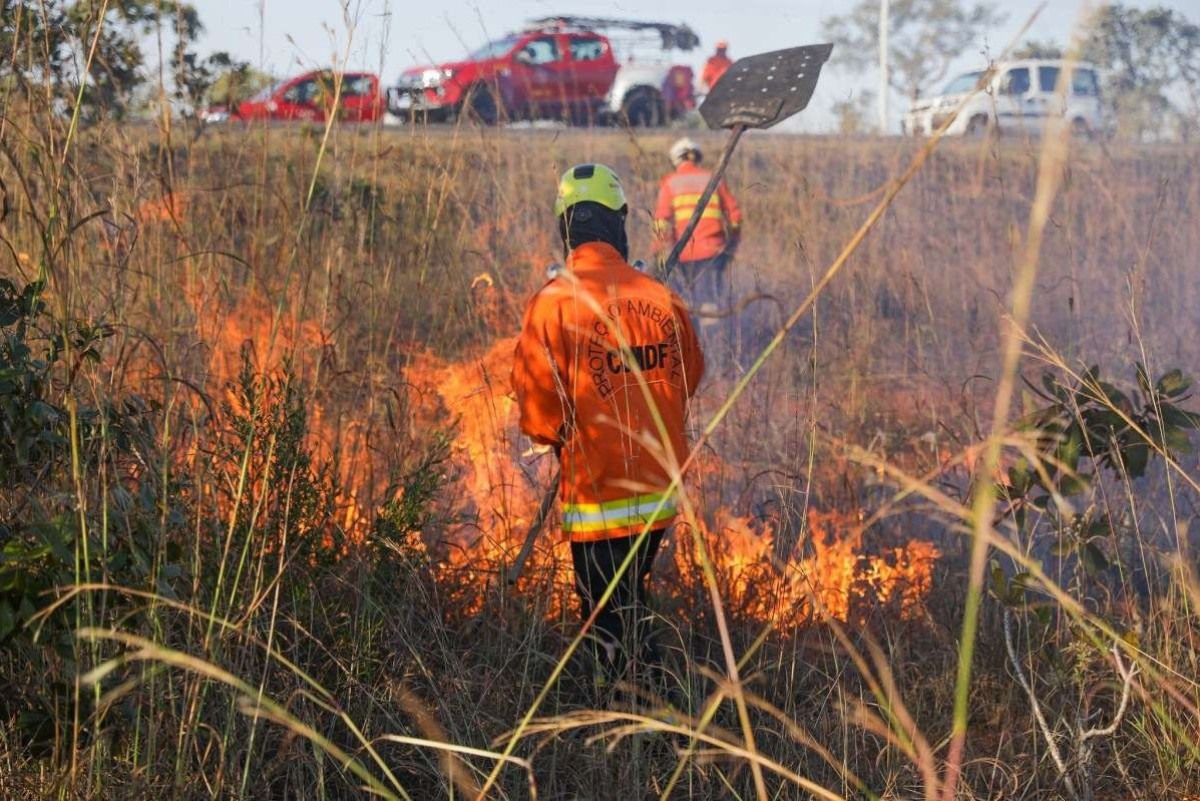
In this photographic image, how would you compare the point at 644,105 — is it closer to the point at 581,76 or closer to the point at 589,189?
the point at 581,76

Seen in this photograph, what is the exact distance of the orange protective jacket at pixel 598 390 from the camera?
12.0 feet

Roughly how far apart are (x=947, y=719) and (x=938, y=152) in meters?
11.8

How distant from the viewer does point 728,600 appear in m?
4.18

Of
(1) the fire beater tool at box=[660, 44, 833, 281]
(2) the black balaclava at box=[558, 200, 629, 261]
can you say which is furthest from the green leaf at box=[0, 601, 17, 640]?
(1) the fire beater tool at box=[660, 44, 833, 281]

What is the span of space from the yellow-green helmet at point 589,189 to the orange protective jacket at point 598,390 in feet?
0.75

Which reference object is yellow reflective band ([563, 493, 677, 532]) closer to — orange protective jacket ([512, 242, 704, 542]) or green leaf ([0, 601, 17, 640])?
orange protective jacket ([512, 242, 704, 542])

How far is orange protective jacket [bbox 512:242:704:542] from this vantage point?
3650mm

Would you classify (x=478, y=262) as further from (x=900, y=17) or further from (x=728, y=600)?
(x=900, y=17)

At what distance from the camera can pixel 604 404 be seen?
3.69 meters

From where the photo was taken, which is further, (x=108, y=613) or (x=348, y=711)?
(x=348, y=711)

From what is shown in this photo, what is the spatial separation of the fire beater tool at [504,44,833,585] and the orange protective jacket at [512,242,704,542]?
262 millimetres

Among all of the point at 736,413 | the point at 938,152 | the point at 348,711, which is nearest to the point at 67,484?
the point at 348,711

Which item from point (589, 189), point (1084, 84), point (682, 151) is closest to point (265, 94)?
point (589, 189)

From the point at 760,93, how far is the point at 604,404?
1276 mm
